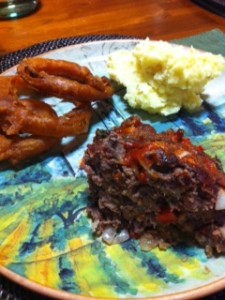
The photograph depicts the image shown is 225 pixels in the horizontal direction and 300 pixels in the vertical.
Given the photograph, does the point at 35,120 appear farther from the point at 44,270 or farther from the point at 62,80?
the point at 44,270

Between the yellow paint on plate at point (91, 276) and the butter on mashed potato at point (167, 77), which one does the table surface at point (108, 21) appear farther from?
the yellow paint on plate at point (91, 276)

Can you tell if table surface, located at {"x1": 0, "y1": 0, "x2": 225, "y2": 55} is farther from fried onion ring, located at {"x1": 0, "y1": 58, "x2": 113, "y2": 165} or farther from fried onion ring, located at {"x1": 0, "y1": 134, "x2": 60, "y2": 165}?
fried onion ring, located at {"x1": 0, "y1": 134, "x2": 60, "y2": 165}

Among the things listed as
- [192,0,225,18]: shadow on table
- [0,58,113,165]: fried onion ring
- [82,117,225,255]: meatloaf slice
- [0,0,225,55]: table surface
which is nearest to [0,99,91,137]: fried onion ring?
[0,58,113,165]: fried onion ring

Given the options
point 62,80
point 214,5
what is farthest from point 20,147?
point 214,5

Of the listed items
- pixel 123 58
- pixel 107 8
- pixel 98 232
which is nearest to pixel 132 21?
pixel 107 8

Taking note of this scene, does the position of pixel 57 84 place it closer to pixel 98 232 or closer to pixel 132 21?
pixel 98 232

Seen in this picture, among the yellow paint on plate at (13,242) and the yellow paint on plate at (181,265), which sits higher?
the yellow paint on plate at (13,242)

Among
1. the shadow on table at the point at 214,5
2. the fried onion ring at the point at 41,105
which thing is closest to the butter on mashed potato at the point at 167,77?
the fried onion ring at the point at 41,105
